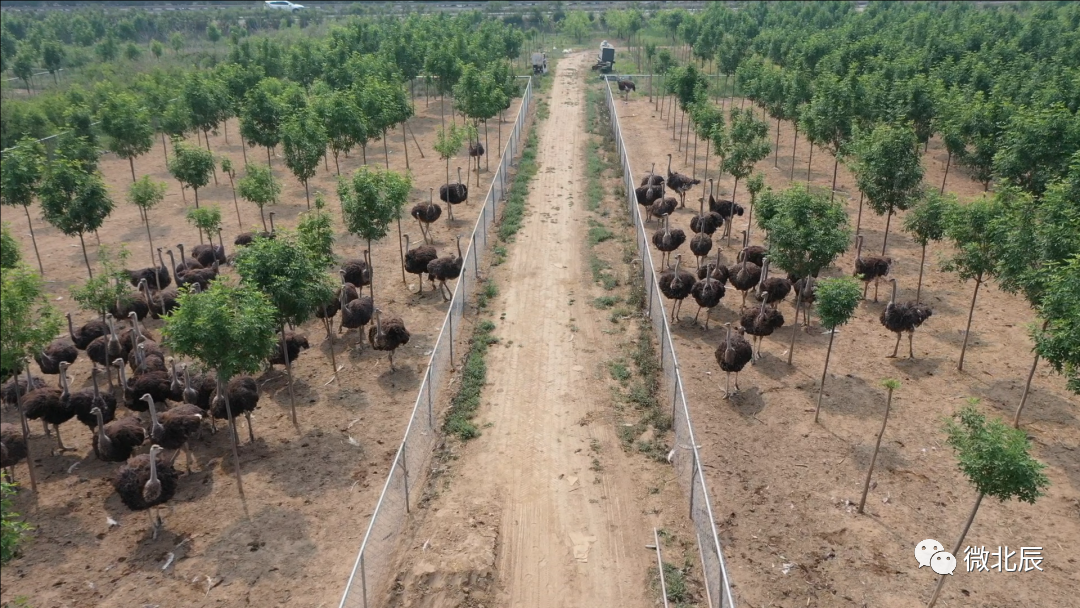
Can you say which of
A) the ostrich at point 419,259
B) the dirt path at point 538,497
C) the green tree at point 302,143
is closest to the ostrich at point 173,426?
the dirt path at point 538,497

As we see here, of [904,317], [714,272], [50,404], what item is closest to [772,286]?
[714,272]

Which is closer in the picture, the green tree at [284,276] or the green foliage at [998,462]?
the green foliage at [998,462]

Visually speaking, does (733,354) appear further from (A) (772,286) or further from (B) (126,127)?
(B) (126,127)

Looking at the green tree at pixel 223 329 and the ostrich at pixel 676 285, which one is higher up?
the green tree at pixel 223 329

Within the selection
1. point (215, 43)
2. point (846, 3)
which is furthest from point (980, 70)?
point (215, 43)

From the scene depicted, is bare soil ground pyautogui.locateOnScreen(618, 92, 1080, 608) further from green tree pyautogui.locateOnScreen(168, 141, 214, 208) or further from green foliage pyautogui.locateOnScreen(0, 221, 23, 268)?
green tree pyautogui.locateOnScreen(168, 141, 214, 208)

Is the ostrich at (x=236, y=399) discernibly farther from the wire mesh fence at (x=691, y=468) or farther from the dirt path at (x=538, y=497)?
the wire mesh fence at (x=691, y=468)
